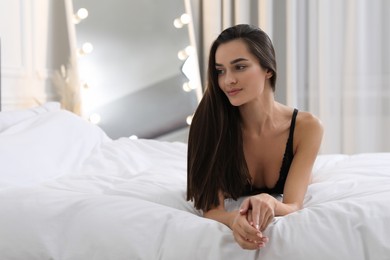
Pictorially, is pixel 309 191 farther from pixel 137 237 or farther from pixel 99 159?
pixel 99 159

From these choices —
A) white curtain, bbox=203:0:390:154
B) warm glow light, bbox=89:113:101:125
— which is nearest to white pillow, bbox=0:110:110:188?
warm glow light, bbox=89:113:101:125

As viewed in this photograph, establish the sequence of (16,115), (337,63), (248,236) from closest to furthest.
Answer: (248,236)
(16,115)
(337,63)

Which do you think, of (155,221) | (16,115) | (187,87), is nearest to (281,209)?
(155,221)

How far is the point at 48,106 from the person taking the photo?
226 cm

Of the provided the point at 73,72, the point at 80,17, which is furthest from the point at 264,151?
the point at 80,17

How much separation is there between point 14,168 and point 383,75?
2.47 meters

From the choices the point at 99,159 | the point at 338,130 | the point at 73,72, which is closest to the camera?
the point at 99,159

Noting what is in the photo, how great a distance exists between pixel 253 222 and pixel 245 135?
0.57m

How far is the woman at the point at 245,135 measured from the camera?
4.47 feet

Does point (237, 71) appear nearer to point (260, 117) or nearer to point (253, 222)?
point (260, 117)

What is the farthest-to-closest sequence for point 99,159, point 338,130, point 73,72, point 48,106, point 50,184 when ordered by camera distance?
1. point 338,130
2. point 73,72
3. point 48,106
4. point 99,159
5. point 50,184

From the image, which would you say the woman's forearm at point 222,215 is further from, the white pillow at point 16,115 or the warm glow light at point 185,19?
the warm glow light at point 185,19

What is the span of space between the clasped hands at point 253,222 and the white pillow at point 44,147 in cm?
81

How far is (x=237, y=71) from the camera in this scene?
1378 mm
